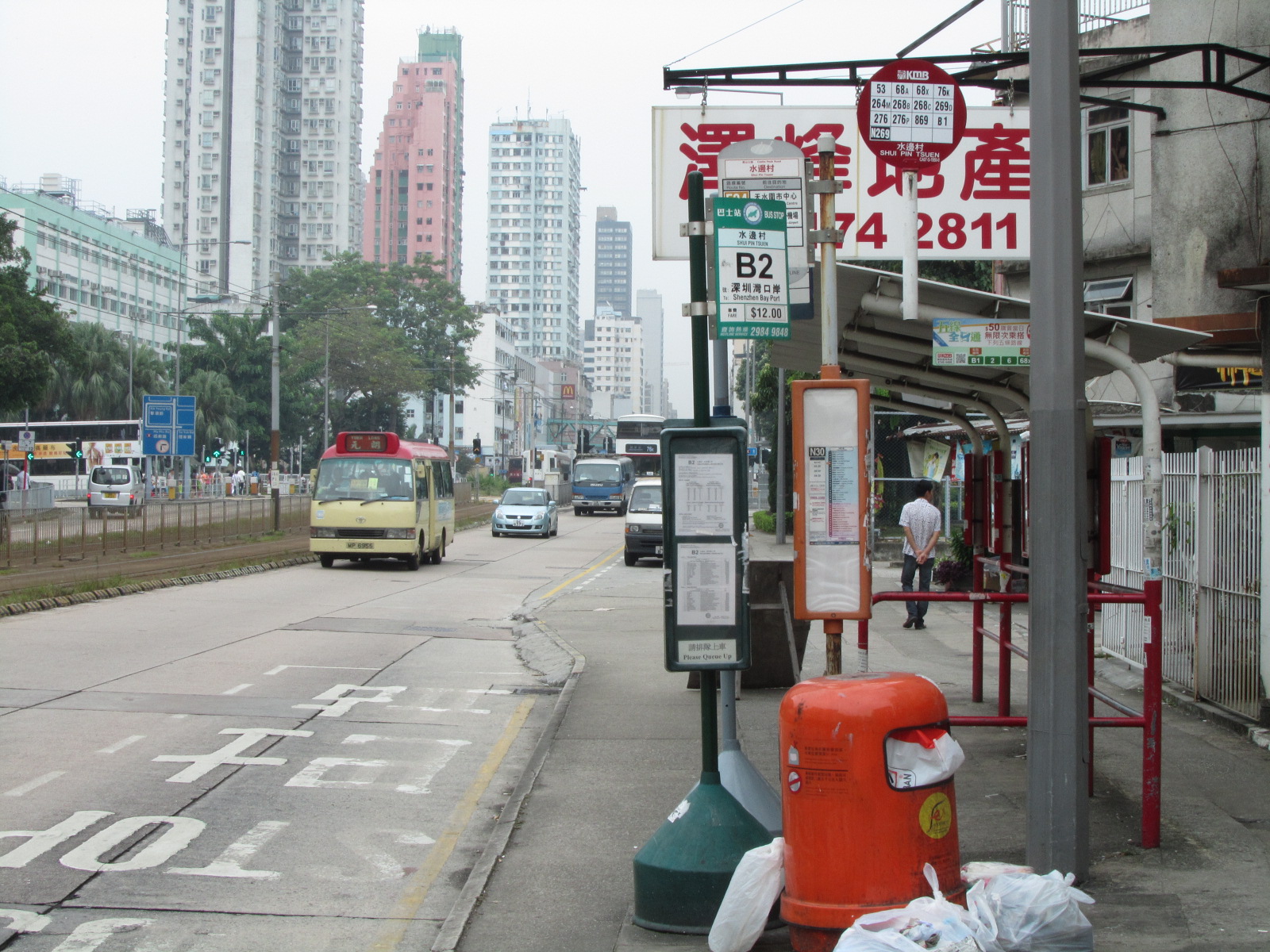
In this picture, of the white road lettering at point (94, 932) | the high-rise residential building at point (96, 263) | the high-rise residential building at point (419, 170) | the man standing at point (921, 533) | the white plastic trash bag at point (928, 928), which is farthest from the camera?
the high-rise residential building at point (419, 170)

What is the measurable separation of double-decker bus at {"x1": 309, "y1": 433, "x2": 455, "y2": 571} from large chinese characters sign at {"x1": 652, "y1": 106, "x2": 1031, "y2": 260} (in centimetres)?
1510

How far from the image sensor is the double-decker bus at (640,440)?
62.6 meters

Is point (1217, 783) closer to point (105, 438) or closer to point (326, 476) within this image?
point (326, 476)

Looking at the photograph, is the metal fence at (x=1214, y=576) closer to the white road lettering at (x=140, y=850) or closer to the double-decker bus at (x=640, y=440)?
the white road lettering at (x=140, y=850)

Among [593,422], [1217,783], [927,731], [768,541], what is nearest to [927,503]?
[1217,783]

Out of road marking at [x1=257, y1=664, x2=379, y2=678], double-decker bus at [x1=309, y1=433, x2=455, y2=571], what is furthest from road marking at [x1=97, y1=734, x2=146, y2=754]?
double-decker bus at [x1=309, y1=433, x2=455, y2=571]

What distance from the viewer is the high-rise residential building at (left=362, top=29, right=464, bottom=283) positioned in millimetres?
174250

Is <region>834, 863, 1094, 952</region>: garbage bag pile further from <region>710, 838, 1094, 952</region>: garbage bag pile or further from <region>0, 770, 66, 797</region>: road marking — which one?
<region>0, 770, 66, 797</region>: road marking

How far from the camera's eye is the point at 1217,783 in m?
6.99

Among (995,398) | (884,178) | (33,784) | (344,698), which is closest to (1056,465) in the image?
(995,398)

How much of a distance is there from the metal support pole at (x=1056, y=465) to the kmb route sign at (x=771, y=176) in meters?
1.13

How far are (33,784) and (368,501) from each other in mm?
18425

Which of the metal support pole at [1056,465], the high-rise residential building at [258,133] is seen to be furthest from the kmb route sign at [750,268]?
the high-rise residential building at [258,133]

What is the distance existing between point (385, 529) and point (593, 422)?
108783 mm
